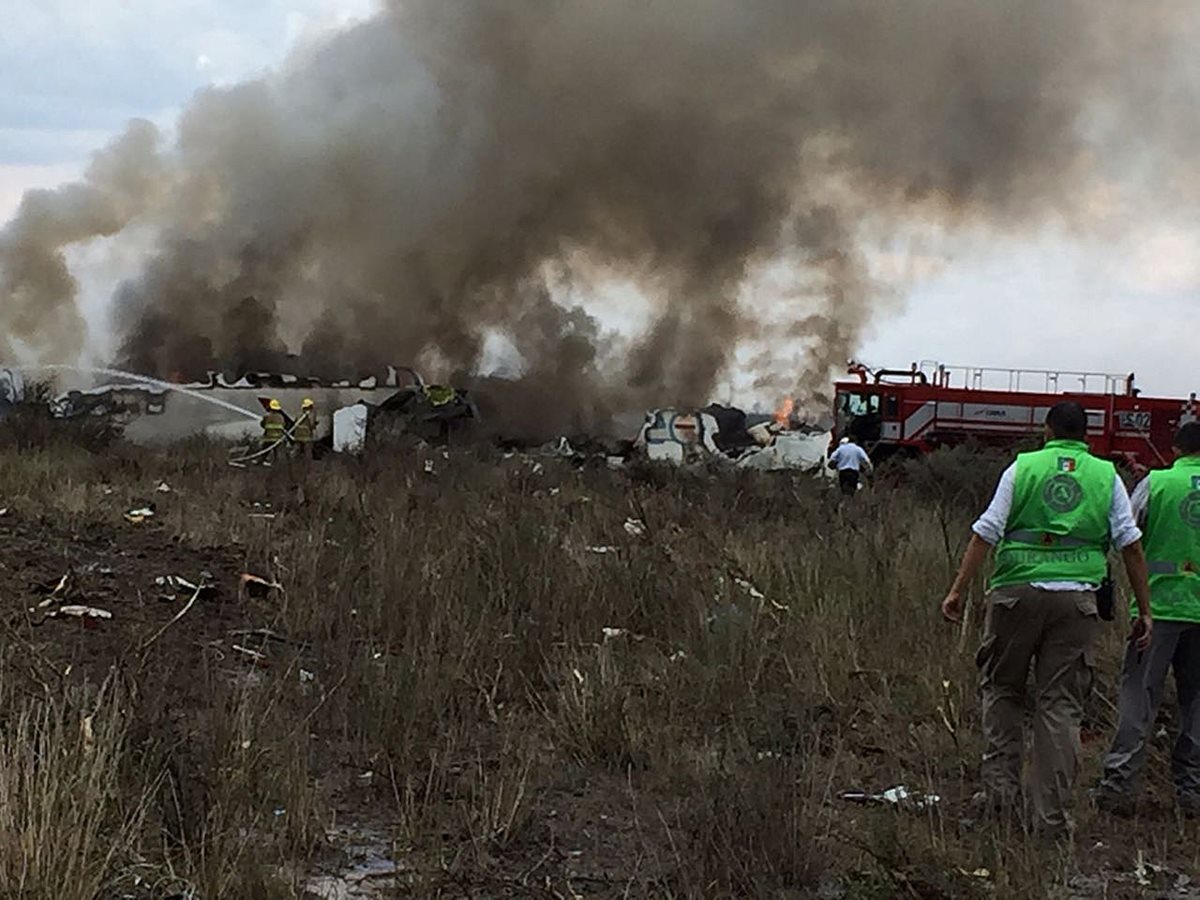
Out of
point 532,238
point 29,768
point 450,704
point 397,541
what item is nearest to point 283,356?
point 532,238

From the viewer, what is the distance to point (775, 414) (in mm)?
32688

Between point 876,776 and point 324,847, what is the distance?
2.44 meters

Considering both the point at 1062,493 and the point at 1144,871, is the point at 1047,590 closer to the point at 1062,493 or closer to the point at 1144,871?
the point at 1062,493

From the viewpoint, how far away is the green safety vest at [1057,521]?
507 centimetres

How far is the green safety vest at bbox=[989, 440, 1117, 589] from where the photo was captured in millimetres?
5070

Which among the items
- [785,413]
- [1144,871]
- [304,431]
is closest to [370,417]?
[304,431]

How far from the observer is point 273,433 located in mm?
20484

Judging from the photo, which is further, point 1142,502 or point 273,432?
point 273,432

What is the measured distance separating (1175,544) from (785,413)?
2716cm

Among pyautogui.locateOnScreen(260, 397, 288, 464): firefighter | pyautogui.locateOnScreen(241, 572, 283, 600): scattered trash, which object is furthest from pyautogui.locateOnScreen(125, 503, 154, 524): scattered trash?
pyautogui.locateOnScreen(260, 397, 288, 464): firefighter

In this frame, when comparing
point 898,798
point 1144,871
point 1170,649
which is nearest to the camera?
point 1144,871

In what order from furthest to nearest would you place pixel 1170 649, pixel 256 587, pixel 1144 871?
pixel 256 587, pixel 1170 649, pixel 1144 871

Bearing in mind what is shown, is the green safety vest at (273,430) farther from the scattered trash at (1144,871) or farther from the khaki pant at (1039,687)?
the scattered trash at (1144,871)

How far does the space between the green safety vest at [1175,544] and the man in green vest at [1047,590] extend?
0.42m
